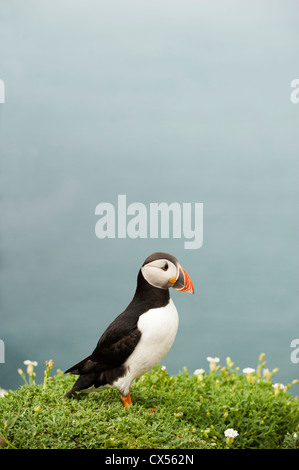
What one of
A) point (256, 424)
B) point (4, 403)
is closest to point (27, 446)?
point (4, 403)

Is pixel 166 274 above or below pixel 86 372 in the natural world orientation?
above

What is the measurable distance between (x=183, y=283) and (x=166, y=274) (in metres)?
0.12

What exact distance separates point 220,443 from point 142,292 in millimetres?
1091

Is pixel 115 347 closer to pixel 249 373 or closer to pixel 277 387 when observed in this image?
pixel 277 387

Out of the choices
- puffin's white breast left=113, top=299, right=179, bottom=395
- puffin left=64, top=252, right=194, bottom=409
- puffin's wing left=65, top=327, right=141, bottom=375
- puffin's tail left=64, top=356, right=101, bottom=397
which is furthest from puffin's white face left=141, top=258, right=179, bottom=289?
puffin's tail left=64, top=356, right=101, bottom=397

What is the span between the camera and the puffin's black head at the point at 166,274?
3.15m

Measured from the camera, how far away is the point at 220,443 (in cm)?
325

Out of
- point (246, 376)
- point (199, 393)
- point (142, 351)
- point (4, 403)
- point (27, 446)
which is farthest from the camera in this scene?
point (246, 376)

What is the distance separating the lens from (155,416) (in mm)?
3336

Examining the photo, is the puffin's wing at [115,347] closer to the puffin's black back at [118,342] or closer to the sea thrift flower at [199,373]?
the puffin's black back at [118,342]

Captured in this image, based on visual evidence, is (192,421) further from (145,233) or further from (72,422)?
(145,233)

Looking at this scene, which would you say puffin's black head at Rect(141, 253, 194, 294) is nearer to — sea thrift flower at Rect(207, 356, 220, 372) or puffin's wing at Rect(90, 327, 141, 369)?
puffin's wing at Rect(90, 327, 141, 369)

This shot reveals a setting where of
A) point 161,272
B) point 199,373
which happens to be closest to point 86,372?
point 161,272

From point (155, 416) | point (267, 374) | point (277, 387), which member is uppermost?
point (267, 374)
